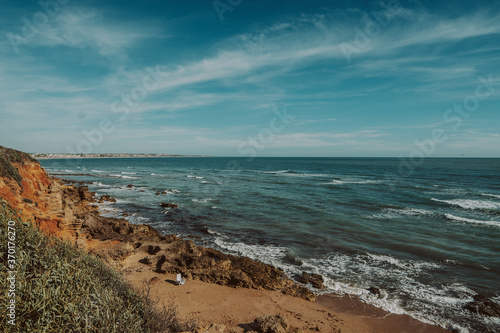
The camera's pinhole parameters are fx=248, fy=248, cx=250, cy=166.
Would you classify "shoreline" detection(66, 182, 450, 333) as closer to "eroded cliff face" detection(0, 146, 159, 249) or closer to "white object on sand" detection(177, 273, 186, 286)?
"white object on sand" detection(177, 273, 186, 286)

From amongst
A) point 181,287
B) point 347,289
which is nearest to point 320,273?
point 347,289

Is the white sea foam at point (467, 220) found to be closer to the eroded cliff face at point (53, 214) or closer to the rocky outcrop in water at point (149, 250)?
the rocky outcrop in water at point (149, 250)

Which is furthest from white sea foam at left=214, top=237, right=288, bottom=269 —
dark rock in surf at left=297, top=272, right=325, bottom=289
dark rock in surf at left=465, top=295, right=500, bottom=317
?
dark rock in surf at left=465, top=295, right=500, bottom=317

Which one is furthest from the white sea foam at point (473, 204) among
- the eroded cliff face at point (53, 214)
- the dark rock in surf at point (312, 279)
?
the eroded cliff face at point (53, 214)

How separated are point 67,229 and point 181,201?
19069 millimetres

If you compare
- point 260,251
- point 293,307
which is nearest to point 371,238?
point 260,251

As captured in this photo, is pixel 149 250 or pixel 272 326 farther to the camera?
pixel 149 250

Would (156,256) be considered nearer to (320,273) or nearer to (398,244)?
(320,273)

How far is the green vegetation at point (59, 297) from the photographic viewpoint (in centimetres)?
408

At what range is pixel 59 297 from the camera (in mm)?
4391

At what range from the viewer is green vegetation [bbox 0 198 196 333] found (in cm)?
408

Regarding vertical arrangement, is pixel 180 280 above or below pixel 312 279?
above

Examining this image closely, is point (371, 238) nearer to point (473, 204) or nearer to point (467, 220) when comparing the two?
point (467, 220)

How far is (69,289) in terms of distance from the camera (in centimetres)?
459
